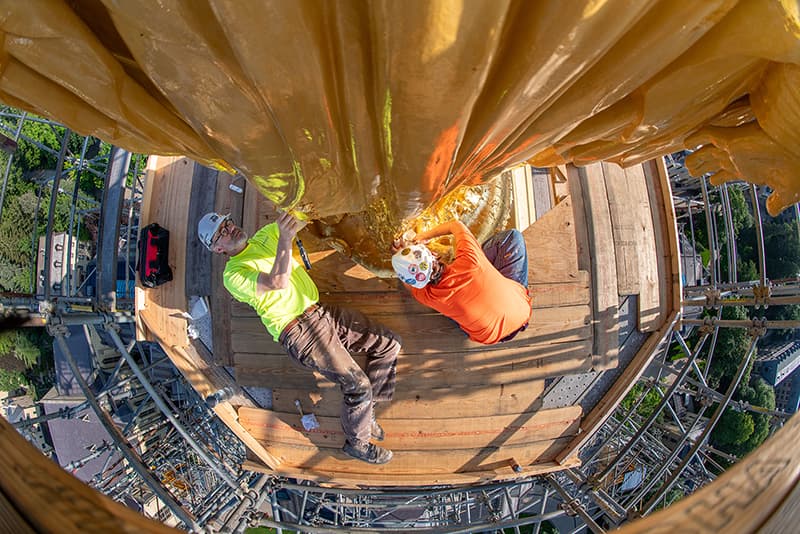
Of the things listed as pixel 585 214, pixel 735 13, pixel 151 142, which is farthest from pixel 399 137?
pixel 585 214

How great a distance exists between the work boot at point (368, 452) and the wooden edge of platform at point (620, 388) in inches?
83.0

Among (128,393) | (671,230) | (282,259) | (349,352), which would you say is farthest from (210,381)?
(671,230)

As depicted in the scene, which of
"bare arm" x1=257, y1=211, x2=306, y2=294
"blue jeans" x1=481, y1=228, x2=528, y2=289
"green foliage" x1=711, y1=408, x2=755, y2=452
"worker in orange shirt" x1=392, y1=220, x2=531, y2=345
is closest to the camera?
"bare arm" x1=257, y1=211, x2=306, y2=294

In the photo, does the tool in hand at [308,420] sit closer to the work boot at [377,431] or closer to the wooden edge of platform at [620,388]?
the work boot at [377,431]

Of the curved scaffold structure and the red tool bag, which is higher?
the curved scaffold structure

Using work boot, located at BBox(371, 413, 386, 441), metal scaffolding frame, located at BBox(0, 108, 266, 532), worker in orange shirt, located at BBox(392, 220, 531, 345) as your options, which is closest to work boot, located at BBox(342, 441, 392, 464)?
work boot, located at BBox(371, 413, 386, 441)

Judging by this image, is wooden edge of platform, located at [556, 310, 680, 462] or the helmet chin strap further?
wooden edge of platform, located at [556, 310, 680, 462]

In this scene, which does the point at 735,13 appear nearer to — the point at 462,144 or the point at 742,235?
the point at 462,144

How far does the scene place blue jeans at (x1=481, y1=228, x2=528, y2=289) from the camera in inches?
170

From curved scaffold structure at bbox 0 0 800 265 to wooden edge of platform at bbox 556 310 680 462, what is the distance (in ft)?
10.0

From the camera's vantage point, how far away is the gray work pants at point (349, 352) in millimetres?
4062

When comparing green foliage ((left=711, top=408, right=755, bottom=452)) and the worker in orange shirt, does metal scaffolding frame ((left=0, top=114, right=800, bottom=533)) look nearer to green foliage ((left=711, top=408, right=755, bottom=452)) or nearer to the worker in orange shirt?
the worker in orange shirt

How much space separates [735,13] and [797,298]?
4.25 m

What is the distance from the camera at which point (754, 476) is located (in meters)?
1.44
